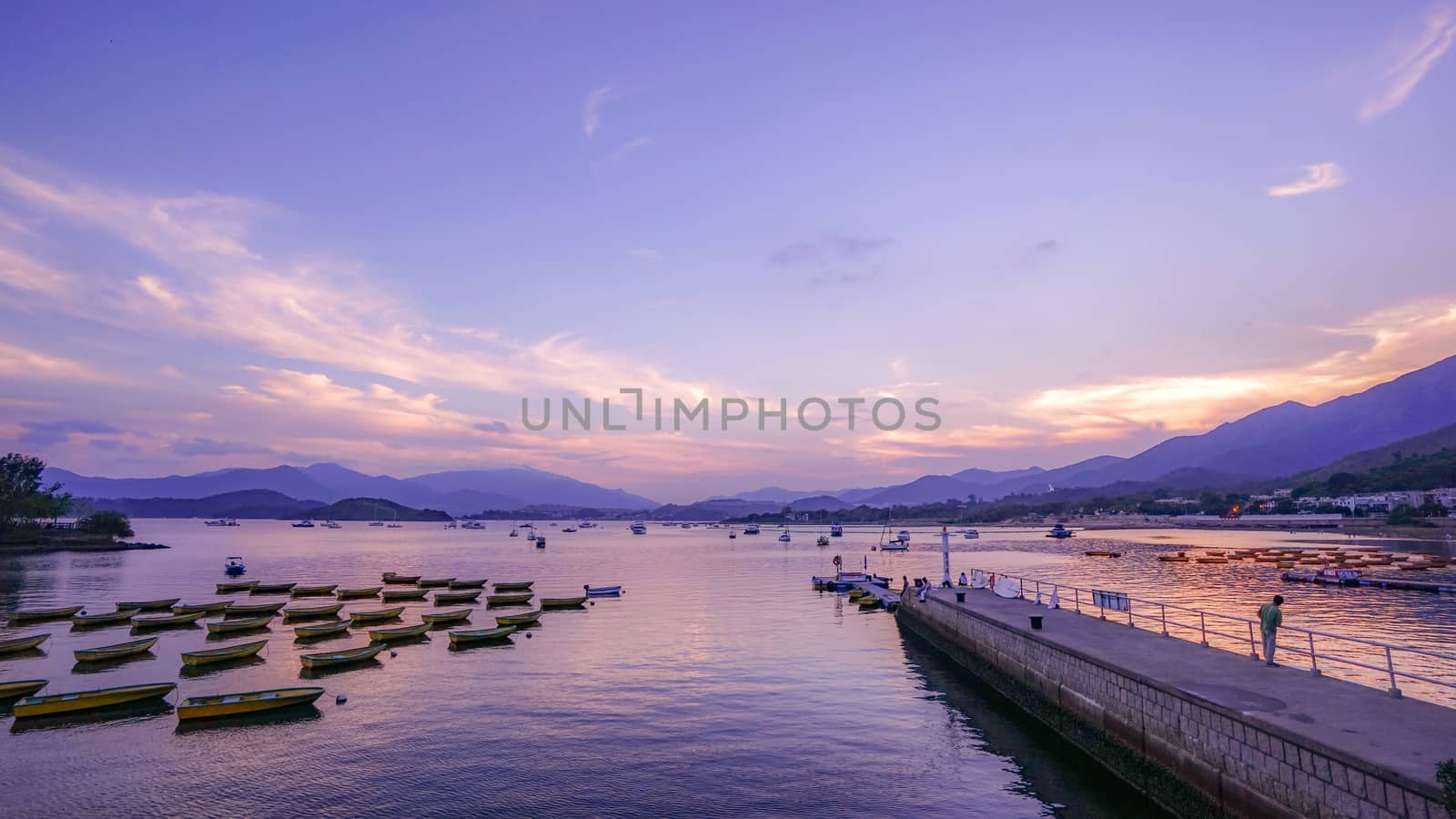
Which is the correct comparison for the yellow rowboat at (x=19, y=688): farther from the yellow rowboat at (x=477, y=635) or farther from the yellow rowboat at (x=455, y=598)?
the yellow rowboat at (x=455, y=598)

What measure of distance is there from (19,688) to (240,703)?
37.0 ft

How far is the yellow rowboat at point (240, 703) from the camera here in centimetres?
2812

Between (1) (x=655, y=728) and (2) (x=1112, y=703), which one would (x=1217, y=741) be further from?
(1) (x=655, y=728)

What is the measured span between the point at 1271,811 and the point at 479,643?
134ft

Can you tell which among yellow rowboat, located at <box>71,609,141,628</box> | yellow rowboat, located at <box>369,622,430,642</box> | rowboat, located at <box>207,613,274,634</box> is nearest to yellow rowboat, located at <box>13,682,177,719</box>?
yellow rowboat, located at <box>369,622,430,642</box>

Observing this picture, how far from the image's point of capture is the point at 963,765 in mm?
23328

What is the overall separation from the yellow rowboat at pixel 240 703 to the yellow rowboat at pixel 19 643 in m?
23.6

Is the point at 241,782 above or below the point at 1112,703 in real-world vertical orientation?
below

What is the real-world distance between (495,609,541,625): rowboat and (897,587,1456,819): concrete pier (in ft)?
110

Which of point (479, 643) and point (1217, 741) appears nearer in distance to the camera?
point (1217, 741)

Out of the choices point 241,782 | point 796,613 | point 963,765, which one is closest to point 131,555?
point 796,613

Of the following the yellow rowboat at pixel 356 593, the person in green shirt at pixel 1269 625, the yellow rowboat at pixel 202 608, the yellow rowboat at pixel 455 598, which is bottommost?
the yellow rowboat at pixel 455 598

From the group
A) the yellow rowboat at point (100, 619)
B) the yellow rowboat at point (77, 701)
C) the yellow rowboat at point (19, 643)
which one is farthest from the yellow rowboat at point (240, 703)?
the yellow rowboat at point (100, 619)

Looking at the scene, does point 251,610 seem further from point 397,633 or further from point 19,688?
point 19,688
